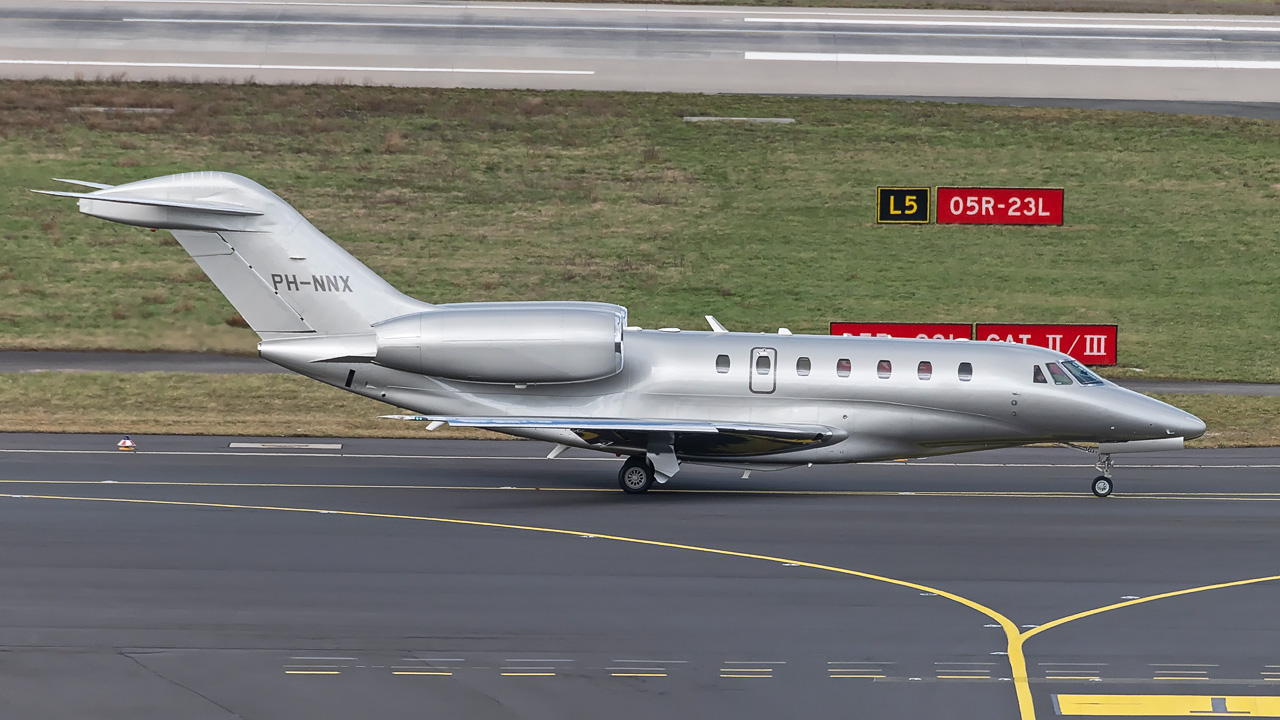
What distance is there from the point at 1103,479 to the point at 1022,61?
31654mm

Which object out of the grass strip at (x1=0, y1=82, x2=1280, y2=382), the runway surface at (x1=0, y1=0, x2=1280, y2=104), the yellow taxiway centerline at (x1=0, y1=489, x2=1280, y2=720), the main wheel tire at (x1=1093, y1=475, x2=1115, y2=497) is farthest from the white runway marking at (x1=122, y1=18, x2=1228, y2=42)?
the yellow taxiway centerline at (x1=0, y1=489, x2=1280, y2=720)

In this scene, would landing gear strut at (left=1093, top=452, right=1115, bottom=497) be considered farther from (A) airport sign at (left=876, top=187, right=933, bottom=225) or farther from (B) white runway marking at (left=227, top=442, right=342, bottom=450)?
(A) airport sign at (left=876, top=187, right=933, bottom=225)

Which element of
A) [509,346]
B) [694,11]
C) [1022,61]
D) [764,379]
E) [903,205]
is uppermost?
[694,11]

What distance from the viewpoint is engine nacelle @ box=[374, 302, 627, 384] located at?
2809 centimetres

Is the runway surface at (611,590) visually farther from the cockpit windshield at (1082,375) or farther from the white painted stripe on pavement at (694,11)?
the white painted stripe on pavement at (694,11)

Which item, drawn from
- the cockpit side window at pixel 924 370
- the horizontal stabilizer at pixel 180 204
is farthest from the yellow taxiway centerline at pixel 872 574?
the horizontal stabilizer at pixel 180 204

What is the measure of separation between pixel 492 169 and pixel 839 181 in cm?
1230

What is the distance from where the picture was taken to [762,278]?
4897cm

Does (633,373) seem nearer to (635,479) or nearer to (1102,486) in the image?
(635,479)

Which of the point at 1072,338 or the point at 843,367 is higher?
the point at 843,367

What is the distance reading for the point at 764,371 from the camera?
93.6ft

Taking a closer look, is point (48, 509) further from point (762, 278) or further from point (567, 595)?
point (762, 278)

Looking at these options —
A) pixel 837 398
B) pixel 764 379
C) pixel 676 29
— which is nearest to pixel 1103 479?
pixel 837 398

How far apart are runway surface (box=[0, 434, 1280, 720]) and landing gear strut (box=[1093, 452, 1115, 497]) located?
0.75 m
